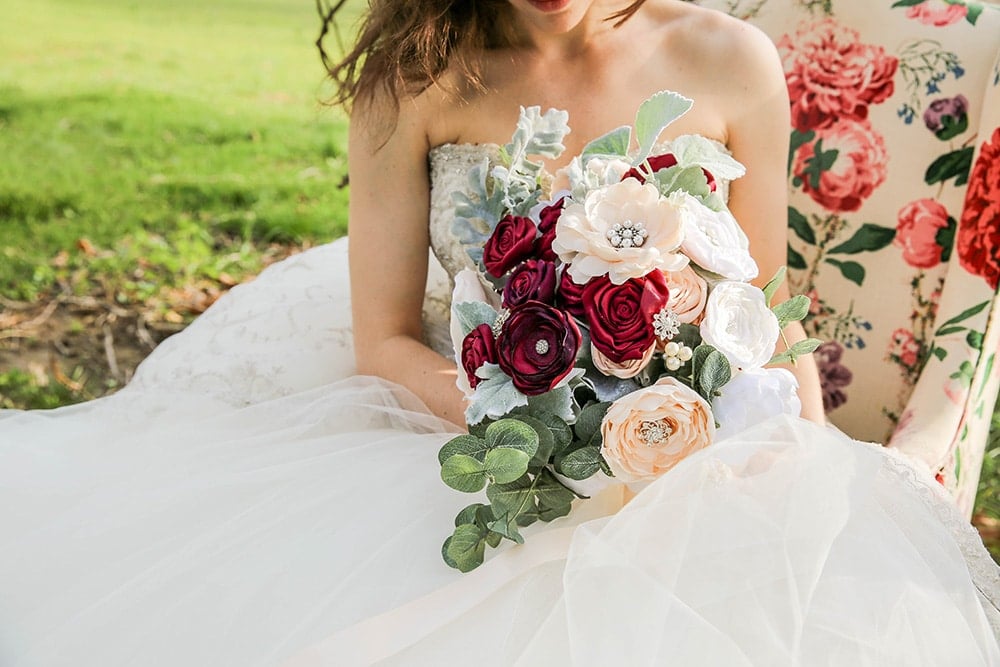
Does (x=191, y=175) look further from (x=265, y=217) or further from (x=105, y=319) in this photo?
(x=105, y=319)

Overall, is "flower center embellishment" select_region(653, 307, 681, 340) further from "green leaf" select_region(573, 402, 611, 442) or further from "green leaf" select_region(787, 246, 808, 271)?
"green leaf" select_region(787, 246, 808, 271)

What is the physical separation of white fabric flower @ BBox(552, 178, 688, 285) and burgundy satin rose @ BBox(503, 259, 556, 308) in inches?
1.1

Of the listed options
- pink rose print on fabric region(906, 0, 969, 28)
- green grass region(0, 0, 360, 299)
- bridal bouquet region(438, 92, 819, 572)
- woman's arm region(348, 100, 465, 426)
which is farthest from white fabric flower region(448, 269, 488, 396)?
green grass region(0, 0, 360, 299)

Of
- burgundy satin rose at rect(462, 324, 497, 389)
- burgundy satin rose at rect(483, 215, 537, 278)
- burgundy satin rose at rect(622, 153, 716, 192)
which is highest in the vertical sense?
→ burgundy satin rose at rect(622, 153, 716, 192)

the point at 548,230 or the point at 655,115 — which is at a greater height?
the point at 655,115

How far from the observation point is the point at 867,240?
7.00ft

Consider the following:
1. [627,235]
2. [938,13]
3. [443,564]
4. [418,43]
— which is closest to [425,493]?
[443,564]

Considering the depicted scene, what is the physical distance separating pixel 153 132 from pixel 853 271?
14.5 ft

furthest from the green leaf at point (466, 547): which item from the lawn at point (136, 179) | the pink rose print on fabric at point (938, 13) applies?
the lawn at point (136, 179)

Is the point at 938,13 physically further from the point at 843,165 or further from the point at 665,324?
the point at 665,324

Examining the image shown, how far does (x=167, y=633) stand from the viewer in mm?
1297

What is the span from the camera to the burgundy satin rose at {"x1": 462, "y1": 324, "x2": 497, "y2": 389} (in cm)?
125

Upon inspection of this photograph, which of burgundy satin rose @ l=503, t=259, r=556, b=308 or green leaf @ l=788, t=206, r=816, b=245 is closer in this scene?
burgundy satin rose @ l=503, t=259, r=556, b=308

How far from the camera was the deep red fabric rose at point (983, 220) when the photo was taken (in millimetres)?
1916
